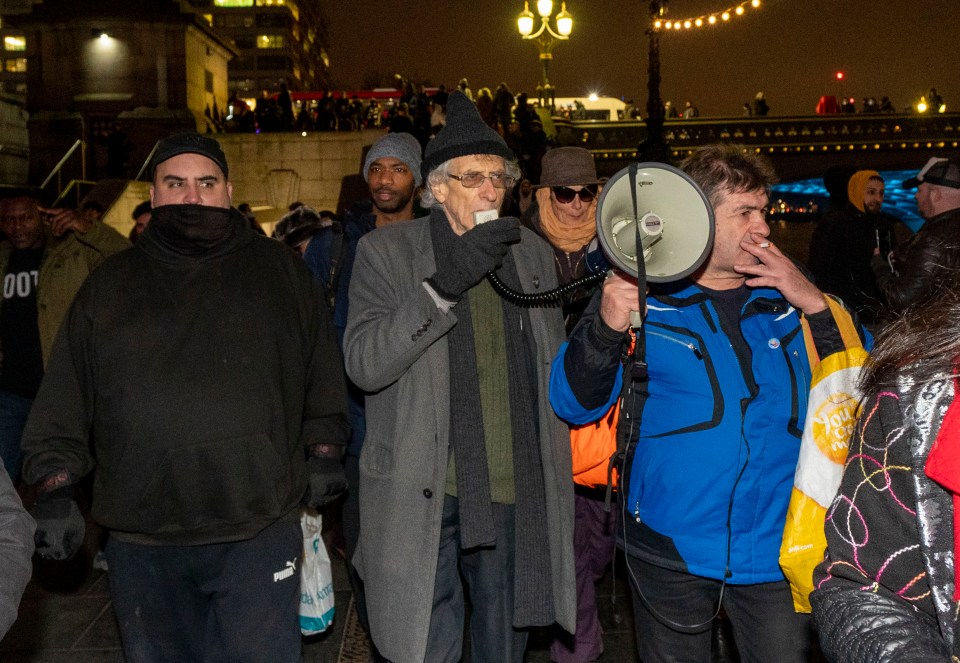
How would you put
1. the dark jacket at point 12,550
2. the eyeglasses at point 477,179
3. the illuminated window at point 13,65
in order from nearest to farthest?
the dark jacket at point 12,550, the eyeglasses at point 477,179, the illuminated window at point 13,65

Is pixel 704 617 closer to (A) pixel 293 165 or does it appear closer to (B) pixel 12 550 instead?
(B) pixel 12 550

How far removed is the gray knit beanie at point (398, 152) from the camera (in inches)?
199

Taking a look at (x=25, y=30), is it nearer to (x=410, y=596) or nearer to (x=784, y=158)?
(x=784, y=158)

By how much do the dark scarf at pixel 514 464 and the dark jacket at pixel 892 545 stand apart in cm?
149

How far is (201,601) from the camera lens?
310 centimetres

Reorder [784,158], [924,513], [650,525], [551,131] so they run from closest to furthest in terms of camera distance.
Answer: [924,513] < [650,525] < [551,131] < [784,158]

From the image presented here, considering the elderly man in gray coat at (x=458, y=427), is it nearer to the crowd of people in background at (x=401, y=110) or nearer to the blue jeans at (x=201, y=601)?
the blue jeans at (x=201, y=601)

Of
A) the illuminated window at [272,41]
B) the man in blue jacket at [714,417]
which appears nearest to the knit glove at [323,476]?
the man in blue jacket at [714,417]

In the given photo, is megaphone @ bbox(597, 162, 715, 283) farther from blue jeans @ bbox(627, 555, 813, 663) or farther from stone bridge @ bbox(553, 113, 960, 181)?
stone bridge @ bbox(553, 113, 960, 181)

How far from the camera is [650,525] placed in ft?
9.57

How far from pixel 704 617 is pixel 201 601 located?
160 centimetres

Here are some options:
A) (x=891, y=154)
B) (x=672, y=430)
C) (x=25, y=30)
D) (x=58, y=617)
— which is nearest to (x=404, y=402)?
(x=672, y=430)

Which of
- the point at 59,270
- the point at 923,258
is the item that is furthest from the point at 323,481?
the point at 923,258

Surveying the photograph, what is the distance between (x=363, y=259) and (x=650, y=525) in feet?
4.38
